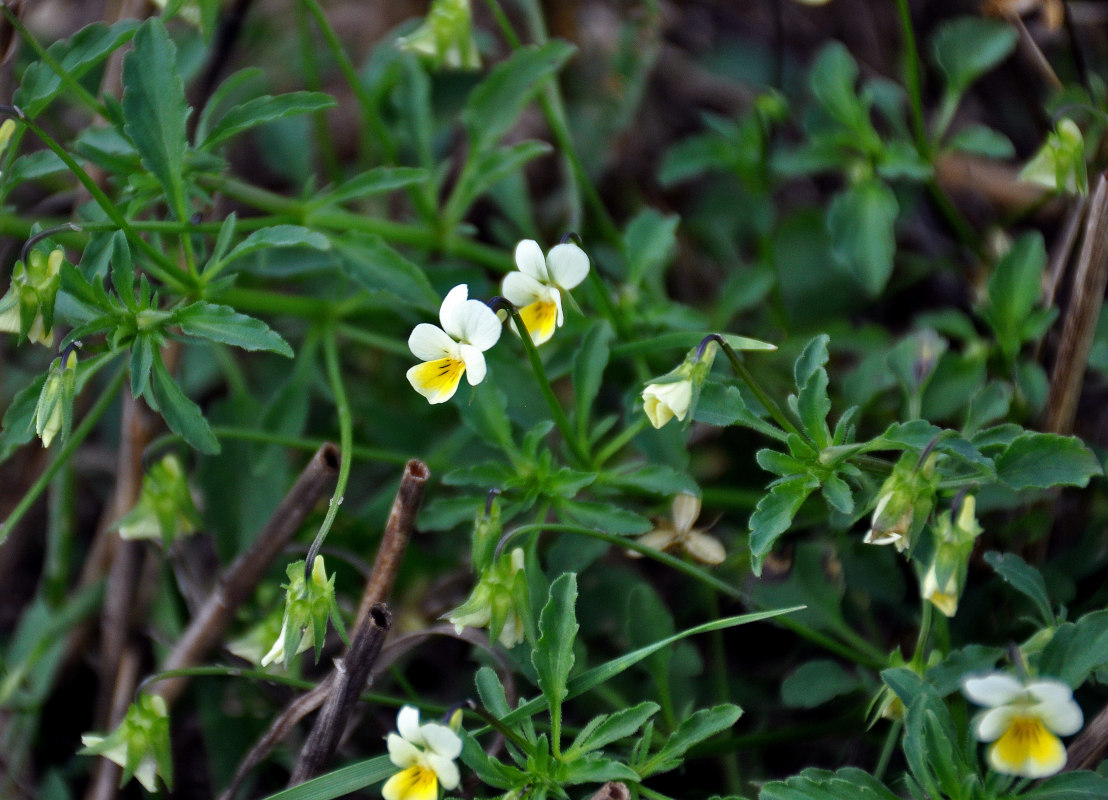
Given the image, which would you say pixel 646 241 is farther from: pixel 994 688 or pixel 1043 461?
pixel 994 688

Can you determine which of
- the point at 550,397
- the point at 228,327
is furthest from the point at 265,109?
the point at 550,397

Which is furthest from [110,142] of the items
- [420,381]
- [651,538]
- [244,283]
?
[651,538]

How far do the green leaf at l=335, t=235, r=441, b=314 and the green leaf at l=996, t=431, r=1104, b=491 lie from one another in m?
0.88

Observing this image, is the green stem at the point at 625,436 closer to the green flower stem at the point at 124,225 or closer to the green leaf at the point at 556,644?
the green leaf at the point at 556,644

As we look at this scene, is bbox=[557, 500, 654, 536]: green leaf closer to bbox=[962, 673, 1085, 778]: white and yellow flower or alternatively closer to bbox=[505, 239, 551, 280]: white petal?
bbox=[505, 239, 551, 280]: white petal

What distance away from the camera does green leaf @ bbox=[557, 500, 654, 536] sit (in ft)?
4.44

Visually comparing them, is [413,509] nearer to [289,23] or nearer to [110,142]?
[110,142]

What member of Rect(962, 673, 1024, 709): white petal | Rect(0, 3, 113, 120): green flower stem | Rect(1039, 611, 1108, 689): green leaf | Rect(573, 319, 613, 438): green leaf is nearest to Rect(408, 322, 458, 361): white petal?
Rect(573, 319, 613, 438): green leaf

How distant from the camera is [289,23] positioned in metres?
2.80

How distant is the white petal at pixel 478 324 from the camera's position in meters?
1.21

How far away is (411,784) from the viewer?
1152 millimetres

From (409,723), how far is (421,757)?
0.07 m

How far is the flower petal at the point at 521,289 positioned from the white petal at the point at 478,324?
11 centimetres

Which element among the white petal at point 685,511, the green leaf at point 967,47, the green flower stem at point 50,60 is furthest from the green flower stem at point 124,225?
the green leaf at point 967,47
